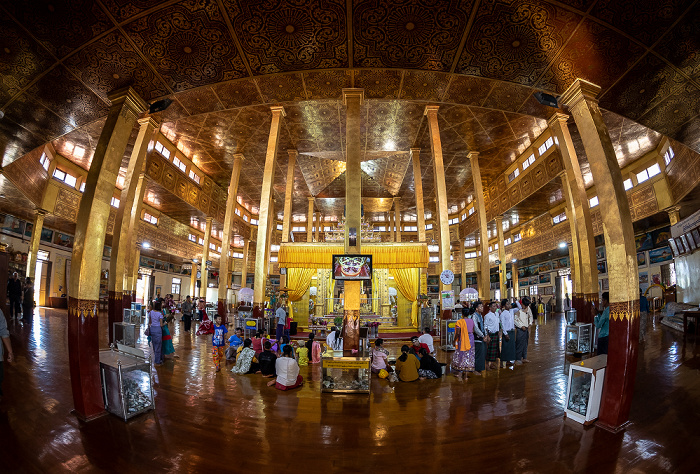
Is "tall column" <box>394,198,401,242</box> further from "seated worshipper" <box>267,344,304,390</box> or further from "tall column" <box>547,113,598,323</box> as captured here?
"seated worshipper" <box>267,344,304,390</box>

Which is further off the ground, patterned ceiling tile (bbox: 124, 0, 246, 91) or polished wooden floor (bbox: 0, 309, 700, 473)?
patterned ceiling tile (bbox: 124, 0, 246, 91)

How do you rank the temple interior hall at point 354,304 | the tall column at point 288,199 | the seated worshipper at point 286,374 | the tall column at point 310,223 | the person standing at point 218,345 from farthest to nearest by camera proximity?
the tall column at point 310,223 < the tall column at point 288,199 < the person standing at point 218,345 < the seated worshipper at point 286,374 < the temple interior hall at point 354,304

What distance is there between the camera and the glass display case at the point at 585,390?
164 inches

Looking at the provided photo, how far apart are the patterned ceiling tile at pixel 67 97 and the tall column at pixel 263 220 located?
633 centimetres

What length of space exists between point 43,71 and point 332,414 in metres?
6.10

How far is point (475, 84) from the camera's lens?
6699mm

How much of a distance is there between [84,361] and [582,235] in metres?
11.9

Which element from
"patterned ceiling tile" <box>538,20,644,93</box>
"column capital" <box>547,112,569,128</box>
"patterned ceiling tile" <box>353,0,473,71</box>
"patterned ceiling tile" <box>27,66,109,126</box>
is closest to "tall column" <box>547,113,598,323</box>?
"column capital" <box>547,112,569,128</box>

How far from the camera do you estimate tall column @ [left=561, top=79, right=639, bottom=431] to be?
4.06 meters

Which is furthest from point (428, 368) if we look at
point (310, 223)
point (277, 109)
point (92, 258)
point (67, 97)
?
point (310, 223)

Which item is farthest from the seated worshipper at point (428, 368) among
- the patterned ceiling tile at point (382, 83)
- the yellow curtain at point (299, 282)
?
the yellow curtain at point (299, 282)

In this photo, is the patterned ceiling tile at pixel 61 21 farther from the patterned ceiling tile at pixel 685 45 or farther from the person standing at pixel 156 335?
the patterned ceiling tile at pixel 685 45

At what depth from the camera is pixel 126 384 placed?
429cm

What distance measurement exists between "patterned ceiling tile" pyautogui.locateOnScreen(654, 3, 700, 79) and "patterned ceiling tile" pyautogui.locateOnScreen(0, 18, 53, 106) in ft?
25.6
